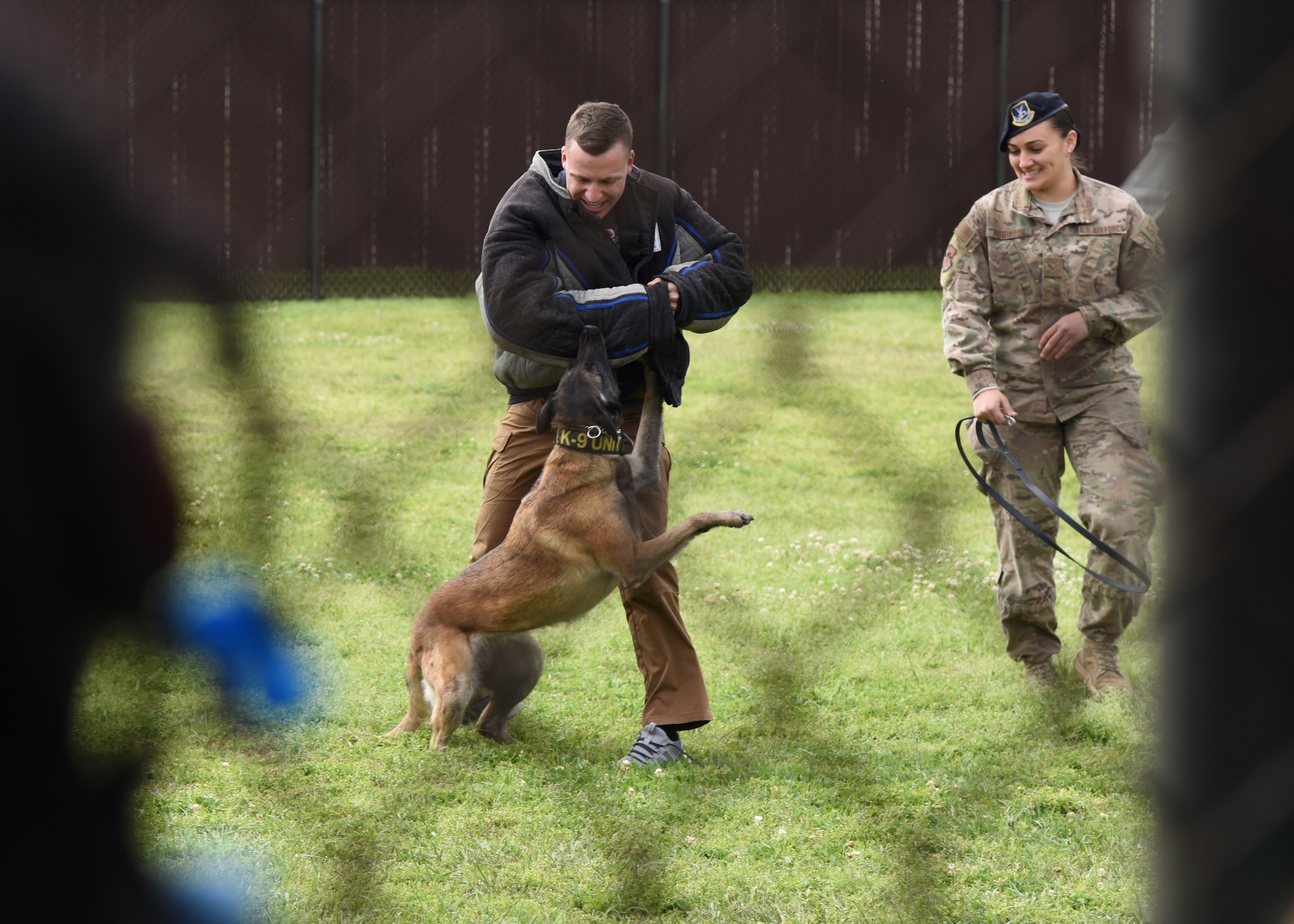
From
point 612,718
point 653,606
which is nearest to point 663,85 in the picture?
point 653,606

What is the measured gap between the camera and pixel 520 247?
3.02m

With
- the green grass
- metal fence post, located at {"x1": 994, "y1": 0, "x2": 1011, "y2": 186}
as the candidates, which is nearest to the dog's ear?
the green grass

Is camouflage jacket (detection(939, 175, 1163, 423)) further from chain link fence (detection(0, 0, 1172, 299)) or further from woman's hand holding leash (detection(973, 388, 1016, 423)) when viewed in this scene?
chain link fence (detection(0, 0, 1172, 299))

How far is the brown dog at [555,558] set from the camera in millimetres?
3371

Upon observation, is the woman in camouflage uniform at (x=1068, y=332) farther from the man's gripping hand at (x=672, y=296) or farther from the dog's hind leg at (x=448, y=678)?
the dog's hind leg at (x=448, y=678)

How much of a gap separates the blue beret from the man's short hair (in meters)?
1.40

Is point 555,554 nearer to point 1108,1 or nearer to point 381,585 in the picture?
point 381,585

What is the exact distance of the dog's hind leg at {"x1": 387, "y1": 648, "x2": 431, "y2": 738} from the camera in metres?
3.72

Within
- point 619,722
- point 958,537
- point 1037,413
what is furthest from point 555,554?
point 958,537

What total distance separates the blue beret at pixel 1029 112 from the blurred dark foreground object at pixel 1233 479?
299cm

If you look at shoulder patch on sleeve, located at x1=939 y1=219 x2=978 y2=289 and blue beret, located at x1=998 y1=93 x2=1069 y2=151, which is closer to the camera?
blue beret, located at x1=998 y1=93 x2=1069 y2=151

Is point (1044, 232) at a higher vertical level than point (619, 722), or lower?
higher

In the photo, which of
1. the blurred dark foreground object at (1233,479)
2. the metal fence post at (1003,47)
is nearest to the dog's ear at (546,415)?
the metal fence post at (1003,47)

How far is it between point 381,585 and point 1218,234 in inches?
187
